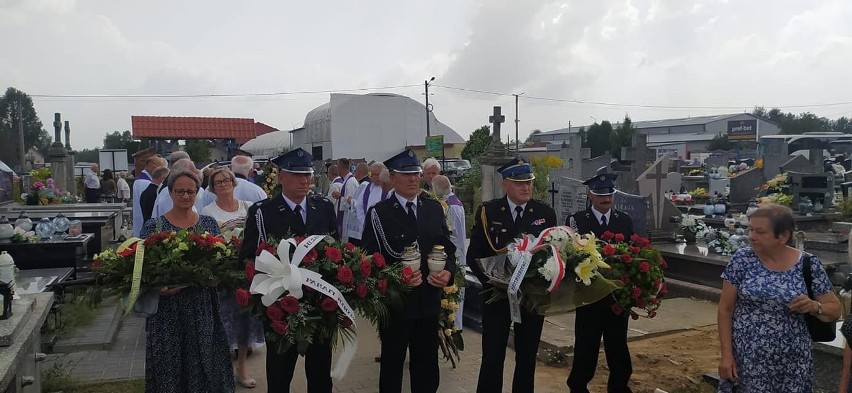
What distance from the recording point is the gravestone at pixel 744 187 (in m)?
16.7

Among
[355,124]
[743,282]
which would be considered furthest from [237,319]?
[355,124]

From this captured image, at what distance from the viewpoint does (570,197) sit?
38.0 feet

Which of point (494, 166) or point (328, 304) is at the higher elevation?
point (494, 166)

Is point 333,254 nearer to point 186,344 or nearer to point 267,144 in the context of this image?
point 186,344

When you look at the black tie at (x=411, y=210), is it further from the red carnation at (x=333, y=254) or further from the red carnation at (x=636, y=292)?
the red carnation at (x=636, y=292)

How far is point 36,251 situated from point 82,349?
3189 millimetres

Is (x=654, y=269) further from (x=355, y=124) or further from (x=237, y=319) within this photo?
(x=355, y=124)

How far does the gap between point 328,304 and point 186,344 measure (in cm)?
135

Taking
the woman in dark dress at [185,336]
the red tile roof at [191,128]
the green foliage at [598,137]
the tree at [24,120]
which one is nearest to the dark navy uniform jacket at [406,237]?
the woman in dark dress at [185,336]

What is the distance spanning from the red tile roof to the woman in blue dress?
177 feet

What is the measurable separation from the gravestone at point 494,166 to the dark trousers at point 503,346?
8.78 m

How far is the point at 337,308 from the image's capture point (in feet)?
11.6

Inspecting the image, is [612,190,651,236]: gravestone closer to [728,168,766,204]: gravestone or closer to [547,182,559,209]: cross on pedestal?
[547,182,559,209]: cross on pedestal

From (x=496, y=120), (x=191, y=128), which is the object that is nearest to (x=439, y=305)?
(x=496, y=120)
